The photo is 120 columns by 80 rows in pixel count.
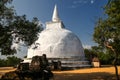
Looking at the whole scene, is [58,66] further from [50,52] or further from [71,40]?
[71,40]

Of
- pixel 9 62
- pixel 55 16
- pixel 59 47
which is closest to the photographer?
pixel 59 47

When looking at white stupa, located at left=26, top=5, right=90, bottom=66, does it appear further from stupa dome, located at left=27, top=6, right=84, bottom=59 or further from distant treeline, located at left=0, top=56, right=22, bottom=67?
distant treeline, located at left=0, top=56, right=22, bottom=67

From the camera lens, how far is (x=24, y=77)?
18.1 metres

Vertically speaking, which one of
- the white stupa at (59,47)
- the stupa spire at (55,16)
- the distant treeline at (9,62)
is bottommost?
the distant treeline at (9,62)

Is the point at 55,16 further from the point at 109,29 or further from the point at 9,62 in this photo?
the point at 109,29

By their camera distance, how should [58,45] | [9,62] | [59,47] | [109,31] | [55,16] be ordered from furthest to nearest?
[9,62] < [55,16] < [58,45] < [59,47] < [109,31]

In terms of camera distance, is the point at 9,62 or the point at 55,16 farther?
the point at 9,62

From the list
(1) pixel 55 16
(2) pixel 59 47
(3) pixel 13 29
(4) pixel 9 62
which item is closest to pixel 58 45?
(2) pixel 59 47

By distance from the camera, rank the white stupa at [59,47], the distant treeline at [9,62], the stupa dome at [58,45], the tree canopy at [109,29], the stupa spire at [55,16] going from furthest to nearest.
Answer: the distant treeline at [9,62] < the stupa spire at [55,16] < the stupa dome at [58,45] < the white stupa at [59,47] < the tree canopy at [109,29]

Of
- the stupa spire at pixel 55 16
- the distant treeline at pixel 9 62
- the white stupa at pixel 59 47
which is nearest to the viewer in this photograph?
the white stupa at pixel 59 47

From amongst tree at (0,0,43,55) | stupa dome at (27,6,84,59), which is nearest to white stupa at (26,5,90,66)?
stupa dome at (27,6,84,59)

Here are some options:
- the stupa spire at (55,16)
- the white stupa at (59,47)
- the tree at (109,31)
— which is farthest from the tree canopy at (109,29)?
the stupa spire at (55,16)

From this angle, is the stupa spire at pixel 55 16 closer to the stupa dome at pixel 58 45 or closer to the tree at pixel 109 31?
the stupa dome at pixel 58 45

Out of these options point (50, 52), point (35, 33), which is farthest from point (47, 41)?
point (35, 33)
